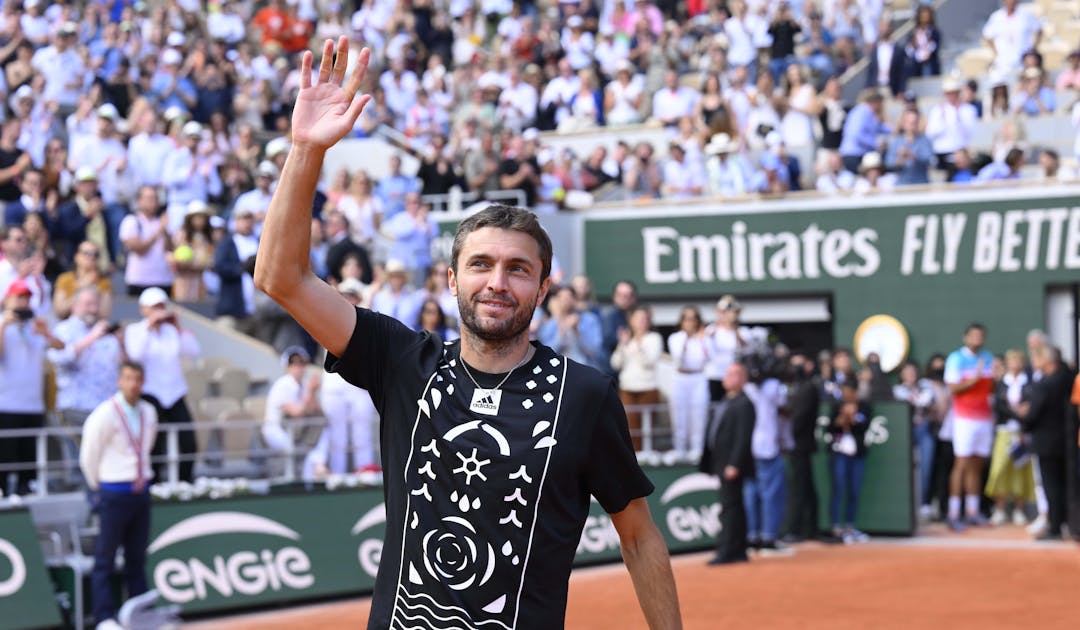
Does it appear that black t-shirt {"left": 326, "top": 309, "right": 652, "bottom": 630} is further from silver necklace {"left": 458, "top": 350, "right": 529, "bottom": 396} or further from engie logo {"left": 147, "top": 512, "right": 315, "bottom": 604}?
engie logo {"left": 147, "top": 512, "right": 315, "bottom": 604}

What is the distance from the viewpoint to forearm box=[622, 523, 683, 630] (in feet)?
14.3

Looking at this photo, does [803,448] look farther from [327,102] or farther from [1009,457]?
[327,102]

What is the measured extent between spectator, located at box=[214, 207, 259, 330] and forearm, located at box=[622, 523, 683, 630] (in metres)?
12.9

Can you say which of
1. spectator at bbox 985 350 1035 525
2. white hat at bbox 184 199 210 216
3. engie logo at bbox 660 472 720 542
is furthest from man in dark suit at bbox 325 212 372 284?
spectator at bbox 985 350 1035 525

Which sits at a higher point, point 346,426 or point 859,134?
point 859,134

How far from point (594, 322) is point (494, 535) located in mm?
13613

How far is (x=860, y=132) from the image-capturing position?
22656 mm

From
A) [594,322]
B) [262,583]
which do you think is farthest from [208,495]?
[594,322]

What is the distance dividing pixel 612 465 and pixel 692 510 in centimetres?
1307

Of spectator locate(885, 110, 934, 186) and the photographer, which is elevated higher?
spectator locate(885, 110, 934, 186)

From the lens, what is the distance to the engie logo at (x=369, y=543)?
45.8ft

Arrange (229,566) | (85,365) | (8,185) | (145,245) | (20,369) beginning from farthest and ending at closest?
(8,185), (145,245), (85,365), (229,566), (20,369)

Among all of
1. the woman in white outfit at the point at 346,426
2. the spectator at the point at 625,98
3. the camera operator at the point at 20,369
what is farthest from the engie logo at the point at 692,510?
the spectator at the point at 625,98

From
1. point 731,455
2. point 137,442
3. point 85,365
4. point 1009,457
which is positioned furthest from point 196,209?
point 1009,457
